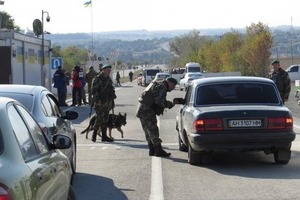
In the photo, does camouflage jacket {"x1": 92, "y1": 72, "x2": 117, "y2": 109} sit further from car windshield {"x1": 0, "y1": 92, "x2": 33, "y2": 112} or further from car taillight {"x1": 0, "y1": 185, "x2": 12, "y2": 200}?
car taillight {"x1": 0, "y1": 185, "x2": 12, "y2": 200}

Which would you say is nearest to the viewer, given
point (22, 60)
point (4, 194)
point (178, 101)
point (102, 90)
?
point (4, 194)

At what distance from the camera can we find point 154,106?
12.9m

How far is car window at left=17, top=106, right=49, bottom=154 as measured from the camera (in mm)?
5585

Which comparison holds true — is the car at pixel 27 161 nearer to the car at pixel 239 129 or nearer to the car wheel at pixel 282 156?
the car at pixel 239 129

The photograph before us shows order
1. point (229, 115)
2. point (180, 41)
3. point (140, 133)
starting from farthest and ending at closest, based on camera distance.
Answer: point (180, 41) → point (140, 133) → point (229, 115)

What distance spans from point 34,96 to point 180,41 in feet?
429

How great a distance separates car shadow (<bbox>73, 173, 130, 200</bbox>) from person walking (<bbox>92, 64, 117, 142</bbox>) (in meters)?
4.65

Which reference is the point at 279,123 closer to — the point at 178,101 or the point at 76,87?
the point at 178,101

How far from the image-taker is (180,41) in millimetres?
139125

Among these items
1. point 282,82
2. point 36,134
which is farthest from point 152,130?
point 36,134

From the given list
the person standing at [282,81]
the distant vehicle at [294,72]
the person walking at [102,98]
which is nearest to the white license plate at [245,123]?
the person walking at [102,98]

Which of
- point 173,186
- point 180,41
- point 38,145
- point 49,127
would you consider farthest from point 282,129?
point 180,41

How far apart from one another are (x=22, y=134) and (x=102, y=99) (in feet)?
34.3

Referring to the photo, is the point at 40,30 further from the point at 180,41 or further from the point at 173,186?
the point at 180,41
